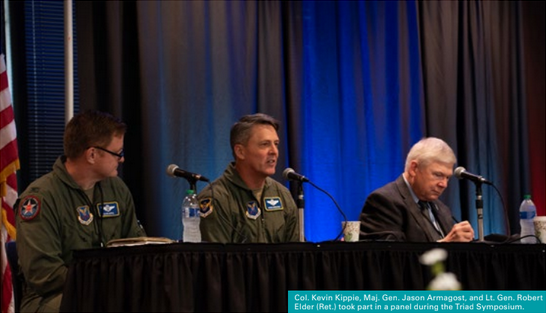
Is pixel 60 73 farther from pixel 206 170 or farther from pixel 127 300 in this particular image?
pixel 127 300

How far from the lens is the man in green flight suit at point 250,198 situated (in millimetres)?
3902

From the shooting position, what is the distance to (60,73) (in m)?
5.05

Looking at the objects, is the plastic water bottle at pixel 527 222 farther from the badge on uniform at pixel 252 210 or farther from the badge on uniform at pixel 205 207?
the badge on uniform at pixel 205 207

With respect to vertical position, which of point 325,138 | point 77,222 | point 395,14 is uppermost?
point 395,14

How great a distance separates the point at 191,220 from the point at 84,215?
0.51m

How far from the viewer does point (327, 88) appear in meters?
5.81

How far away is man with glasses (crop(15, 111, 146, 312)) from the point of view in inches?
125

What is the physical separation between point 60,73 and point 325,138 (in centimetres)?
197

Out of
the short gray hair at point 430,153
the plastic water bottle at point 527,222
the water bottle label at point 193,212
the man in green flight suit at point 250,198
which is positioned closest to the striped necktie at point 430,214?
the short gray hair at point 430,153

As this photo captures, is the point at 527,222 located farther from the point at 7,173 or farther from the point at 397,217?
the point at 7,173

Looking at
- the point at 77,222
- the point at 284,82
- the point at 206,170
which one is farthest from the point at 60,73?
the point at 77,222
